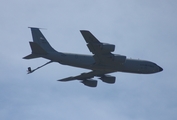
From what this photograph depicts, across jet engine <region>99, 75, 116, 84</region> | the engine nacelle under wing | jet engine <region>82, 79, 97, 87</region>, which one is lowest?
jet engine <region>82, 79, 97, 87</region>

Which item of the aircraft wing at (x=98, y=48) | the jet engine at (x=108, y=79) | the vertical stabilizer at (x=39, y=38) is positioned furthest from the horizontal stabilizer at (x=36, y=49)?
the jet engine at (x=108, y=79)

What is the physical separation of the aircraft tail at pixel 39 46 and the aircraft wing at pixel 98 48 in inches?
297

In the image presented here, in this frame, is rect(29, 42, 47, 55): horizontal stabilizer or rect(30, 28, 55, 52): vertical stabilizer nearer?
rect(29, 42, 47, 55): horizontal stabilizer

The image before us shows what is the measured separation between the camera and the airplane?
59344 millimetres

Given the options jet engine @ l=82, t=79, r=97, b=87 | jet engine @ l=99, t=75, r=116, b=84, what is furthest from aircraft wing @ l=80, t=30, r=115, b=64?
jet engine @ l=82, t=79, r=97, b=87

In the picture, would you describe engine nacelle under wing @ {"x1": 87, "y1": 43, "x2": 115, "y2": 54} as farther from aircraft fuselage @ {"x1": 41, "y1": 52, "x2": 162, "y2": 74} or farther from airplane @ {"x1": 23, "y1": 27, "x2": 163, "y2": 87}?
aircraft fuselage @ {"x1": 41, "y1": 52, "x2": 162, "y2": 74}

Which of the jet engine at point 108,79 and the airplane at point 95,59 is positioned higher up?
the airplane at point 95,59

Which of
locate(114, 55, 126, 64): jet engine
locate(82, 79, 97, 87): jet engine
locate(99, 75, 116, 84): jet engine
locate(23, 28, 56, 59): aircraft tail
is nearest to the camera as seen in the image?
locate(23, 28, 56, 59): aircraft tail

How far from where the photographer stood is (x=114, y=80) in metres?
70.3

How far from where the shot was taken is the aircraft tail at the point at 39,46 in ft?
198

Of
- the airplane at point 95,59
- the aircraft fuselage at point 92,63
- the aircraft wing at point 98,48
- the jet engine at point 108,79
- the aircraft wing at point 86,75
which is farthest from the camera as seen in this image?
the jet engine at point 108,79

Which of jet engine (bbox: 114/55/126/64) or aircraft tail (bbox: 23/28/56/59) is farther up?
aircraft tail (bbox: 23/28/56/59)

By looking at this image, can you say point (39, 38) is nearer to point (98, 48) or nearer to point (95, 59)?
point (95, 59)

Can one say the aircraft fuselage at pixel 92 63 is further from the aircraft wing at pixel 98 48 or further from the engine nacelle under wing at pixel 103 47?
the engine nacelle under wing at pixel 103 47
